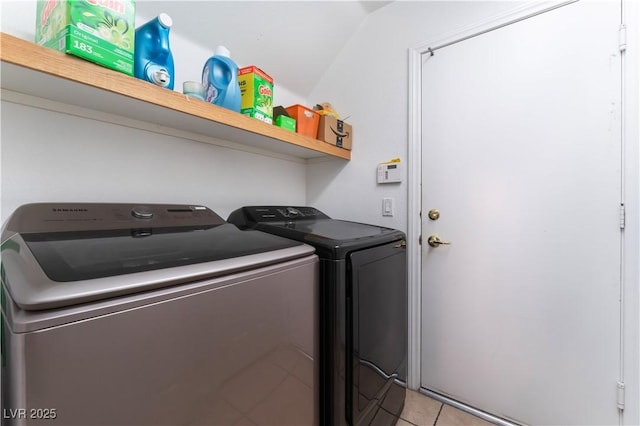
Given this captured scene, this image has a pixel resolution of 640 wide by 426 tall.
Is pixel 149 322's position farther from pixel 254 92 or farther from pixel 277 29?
pixel 277 29

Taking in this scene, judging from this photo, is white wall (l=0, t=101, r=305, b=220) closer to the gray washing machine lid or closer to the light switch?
the gray washing machine lid

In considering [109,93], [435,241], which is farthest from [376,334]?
[109,93]

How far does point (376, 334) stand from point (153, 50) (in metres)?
1.51

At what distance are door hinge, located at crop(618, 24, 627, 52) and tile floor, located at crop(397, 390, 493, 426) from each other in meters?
2.01

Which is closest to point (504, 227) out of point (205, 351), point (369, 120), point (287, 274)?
point (369, 120)

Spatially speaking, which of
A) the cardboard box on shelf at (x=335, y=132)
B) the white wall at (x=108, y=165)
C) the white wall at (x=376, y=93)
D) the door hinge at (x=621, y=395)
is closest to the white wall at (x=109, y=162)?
the white wall at (x=108, y=165)

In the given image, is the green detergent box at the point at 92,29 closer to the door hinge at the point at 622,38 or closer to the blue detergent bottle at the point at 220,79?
the blue detergent bottle at the point at 220,79

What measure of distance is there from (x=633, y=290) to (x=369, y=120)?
165 centimetres

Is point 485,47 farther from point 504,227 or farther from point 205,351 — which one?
point 205,351

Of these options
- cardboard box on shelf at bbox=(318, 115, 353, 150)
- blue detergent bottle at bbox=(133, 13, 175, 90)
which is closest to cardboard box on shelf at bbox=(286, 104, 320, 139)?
cardboard box on shelf at bbox=(318, 115, 353, 150)

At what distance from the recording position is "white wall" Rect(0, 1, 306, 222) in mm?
961

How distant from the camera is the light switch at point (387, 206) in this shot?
1851 mm

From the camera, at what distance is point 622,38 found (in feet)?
3.98

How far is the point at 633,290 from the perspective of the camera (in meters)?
1.20
